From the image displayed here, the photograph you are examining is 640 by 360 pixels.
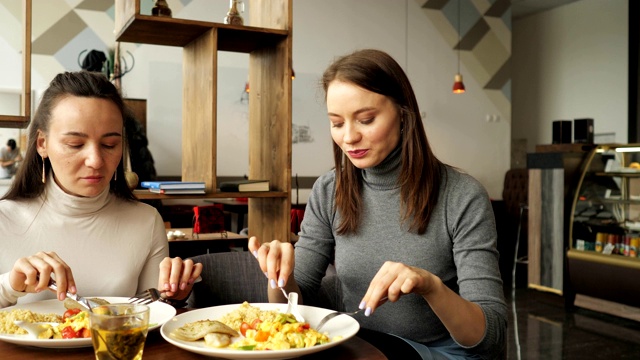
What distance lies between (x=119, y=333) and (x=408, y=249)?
910mm

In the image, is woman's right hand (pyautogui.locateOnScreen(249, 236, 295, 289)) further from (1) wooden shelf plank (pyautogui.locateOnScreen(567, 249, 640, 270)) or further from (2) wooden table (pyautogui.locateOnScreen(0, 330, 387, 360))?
(1) wooden shelf plank (pyautogui.locateOnScreen(567, 249, 640, 270))

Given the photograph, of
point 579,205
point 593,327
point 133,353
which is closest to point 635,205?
point 579,205

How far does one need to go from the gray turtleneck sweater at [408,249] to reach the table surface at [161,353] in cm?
39

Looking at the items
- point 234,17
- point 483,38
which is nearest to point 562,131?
point 483,38

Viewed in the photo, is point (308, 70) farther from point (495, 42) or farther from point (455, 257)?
point (455, 257)

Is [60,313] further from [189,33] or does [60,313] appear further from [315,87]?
[315,87]

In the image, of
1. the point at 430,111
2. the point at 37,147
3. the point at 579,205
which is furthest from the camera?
the point at 430,111

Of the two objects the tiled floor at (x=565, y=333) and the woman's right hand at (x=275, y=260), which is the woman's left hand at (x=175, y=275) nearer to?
the woman's right hand at (x=275, y=260)

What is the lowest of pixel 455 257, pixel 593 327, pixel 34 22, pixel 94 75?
pixel 593 327

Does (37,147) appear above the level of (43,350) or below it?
above

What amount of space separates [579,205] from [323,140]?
368 cm

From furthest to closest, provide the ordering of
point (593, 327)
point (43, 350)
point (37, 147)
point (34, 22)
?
point (34, 22) → point (593, 327) → point (37, 147) → point (43, 350)

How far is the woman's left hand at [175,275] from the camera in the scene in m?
1.54

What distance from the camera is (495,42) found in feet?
31.6
